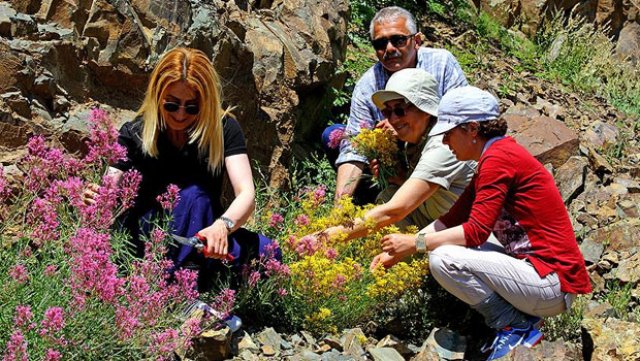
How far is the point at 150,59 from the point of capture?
19.0ft

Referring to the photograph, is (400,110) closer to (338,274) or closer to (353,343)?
(338,274)

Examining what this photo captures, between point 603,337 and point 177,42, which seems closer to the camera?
point 603,337

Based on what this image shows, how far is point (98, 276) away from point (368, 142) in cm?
267

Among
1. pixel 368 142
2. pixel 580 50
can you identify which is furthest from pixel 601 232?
pixel 580 50

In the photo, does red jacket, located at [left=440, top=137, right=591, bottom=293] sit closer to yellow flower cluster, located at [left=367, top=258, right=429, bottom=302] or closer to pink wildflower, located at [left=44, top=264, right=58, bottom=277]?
yellow flower cluster, located at [left=367, top=258, right=429, bottom=302]

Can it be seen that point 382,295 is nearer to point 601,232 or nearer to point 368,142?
point 368,142

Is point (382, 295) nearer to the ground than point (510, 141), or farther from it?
nearer to the ground

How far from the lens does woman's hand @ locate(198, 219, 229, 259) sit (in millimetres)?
4020

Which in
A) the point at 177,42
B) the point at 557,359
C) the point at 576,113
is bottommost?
the point at 576,113

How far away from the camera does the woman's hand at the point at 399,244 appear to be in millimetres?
4461

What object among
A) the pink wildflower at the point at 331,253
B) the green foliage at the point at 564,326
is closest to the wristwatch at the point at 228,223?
the pink wildflower at the point at 331,253

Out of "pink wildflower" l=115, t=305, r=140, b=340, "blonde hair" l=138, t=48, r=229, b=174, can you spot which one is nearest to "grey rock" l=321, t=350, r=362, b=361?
"blonde hair" l=138, t=48, r=229, b=174

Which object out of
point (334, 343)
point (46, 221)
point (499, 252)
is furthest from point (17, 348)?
point (499, 252)

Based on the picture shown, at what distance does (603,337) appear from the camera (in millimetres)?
4242
